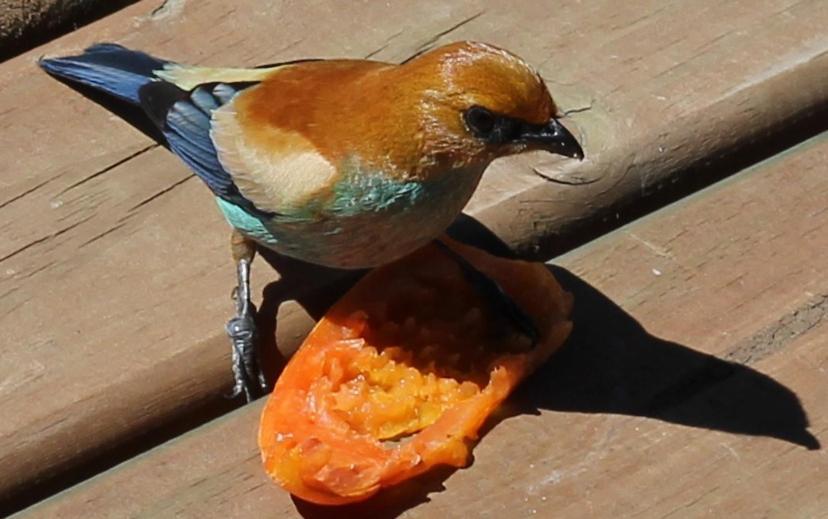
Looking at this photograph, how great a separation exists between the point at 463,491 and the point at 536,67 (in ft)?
2.93

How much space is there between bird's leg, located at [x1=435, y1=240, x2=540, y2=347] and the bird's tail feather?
0.74 meters

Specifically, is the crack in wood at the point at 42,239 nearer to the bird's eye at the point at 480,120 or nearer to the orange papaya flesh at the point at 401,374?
the orange papaya flesh at the point at 401,374

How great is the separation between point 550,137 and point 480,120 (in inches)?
4.5

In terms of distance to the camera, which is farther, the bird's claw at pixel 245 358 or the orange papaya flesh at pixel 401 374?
the bird's claw at pixel 245 358

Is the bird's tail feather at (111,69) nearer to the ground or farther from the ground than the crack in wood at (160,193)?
farther from the ground

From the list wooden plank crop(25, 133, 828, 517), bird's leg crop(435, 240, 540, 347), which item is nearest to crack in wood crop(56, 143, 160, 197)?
wooden plank crop(25, 133, 828, 517)

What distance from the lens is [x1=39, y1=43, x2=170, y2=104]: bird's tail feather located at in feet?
9.09

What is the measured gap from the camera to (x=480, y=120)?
2.26 metres

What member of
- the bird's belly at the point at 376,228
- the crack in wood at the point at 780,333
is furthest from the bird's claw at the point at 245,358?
the crack in wood at the point at 780,333

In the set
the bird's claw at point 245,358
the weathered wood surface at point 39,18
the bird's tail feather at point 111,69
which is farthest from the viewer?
the weathered wood surface at point 39,18

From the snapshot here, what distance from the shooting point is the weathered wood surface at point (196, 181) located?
95.5 inches

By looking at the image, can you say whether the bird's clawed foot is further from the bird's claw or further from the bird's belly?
the bird's belly

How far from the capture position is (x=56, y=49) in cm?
292

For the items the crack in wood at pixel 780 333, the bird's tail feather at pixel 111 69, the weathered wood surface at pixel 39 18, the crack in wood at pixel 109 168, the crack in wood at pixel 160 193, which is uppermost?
the weathered wood surface at pixel 39 18
